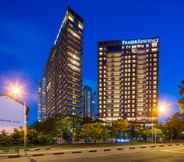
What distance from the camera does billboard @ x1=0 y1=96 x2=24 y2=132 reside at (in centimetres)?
4584

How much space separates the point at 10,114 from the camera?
4694 cm

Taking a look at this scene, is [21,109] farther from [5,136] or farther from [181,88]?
[181,88]

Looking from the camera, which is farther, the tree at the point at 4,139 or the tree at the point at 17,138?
the tree at the point at 17,138

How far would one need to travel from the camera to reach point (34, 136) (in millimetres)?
46250

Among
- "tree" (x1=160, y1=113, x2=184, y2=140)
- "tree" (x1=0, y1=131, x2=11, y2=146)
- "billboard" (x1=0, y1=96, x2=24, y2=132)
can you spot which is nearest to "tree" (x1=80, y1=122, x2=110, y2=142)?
"billboard" (x1=0, y1=96, x2=24, y2=132)

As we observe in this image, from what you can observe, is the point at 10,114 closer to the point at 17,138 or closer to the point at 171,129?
the point at 17,138

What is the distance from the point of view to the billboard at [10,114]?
45.8 m

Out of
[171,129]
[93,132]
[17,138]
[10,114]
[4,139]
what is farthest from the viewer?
[171,129]

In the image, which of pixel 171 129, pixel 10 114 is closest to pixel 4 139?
pixel 10 114

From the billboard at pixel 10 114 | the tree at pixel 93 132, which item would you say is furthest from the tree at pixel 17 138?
the tree at pixel 93 132

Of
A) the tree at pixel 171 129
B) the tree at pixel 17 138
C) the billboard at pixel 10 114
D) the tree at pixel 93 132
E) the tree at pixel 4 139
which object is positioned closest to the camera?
the tree at pixel 4 139

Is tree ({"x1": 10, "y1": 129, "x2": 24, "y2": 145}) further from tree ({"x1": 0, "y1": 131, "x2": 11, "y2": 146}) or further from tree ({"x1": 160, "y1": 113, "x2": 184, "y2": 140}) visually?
tree ({"x1": 160, "y1": 113, "x2": 184, "y2": 140})

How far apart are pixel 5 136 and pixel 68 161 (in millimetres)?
22951

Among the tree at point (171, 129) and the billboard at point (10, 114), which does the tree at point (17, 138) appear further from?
the tree at point (171, 129)
